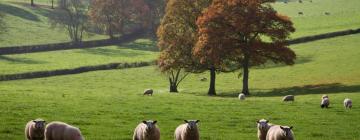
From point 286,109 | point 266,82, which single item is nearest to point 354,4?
point 266,82

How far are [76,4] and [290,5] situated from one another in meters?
70.8

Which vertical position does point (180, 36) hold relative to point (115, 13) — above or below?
below

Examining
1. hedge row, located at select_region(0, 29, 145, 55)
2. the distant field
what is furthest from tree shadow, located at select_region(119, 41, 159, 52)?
hedge row, located at select_region(0, 29, 145, 55)

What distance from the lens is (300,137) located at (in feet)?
104

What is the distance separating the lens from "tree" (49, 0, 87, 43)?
119 m

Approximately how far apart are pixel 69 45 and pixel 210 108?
247 ft

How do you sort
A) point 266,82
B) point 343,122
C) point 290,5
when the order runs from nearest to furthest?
1. point 343,122
2. point 266,82
3. point 290,5

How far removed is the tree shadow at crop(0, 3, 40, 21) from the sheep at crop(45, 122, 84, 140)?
4237 inches

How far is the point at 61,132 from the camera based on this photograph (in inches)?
969

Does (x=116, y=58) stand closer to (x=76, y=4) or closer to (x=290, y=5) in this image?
(x=76, y=4)

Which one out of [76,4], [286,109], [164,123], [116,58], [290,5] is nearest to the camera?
[164,123]

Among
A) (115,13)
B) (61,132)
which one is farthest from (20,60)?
(61,132)

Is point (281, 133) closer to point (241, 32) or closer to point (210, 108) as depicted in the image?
point (210, 108)

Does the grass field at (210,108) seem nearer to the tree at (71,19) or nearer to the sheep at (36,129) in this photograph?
the sheep at (36,129)
